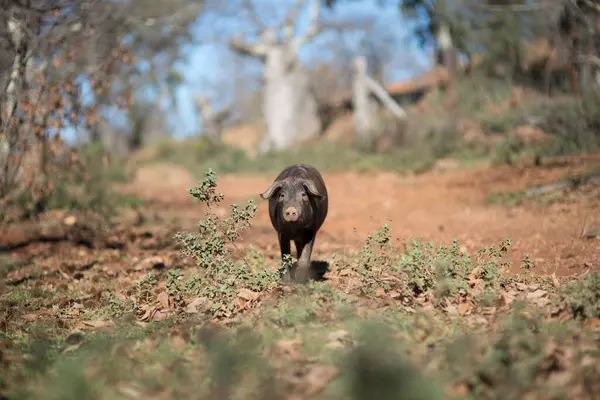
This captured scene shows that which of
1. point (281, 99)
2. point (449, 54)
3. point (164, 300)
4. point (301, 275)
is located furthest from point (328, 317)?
point (281, 99)

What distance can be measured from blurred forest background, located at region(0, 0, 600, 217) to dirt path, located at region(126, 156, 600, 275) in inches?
45.2

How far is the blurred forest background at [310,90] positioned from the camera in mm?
9727

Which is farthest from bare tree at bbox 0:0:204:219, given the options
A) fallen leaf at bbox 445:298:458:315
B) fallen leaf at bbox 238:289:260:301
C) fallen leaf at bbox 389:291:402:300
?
fallen leaf at bbox 445:298:458:315

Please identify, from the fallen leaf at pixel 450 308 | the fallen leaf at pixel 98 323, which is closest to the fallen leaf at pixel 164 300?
the fallen leaf at pixel 98 323

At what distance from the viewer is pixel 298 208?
542cm

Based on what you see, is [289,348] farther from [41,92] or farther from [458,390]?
[41,92]

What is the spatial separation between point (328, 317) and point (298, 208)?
127cm

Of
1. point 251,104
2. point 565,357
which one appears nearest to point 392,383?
point 565,357

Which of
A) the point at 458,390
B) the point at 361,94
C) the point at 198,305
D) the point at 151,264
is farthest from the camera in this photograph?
the point at 361,94

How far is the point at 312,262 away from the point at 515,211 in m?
3.83

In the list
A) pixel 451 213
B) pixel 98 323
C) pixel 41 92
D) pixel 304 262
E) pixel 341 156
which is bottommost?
pixel 451 213

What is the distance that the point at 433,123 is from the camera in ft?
56.1

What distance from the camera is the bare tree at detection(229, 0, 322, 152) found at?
24016mm

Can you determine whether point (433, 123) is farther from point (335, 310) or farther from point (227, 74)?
point (227, 74)
